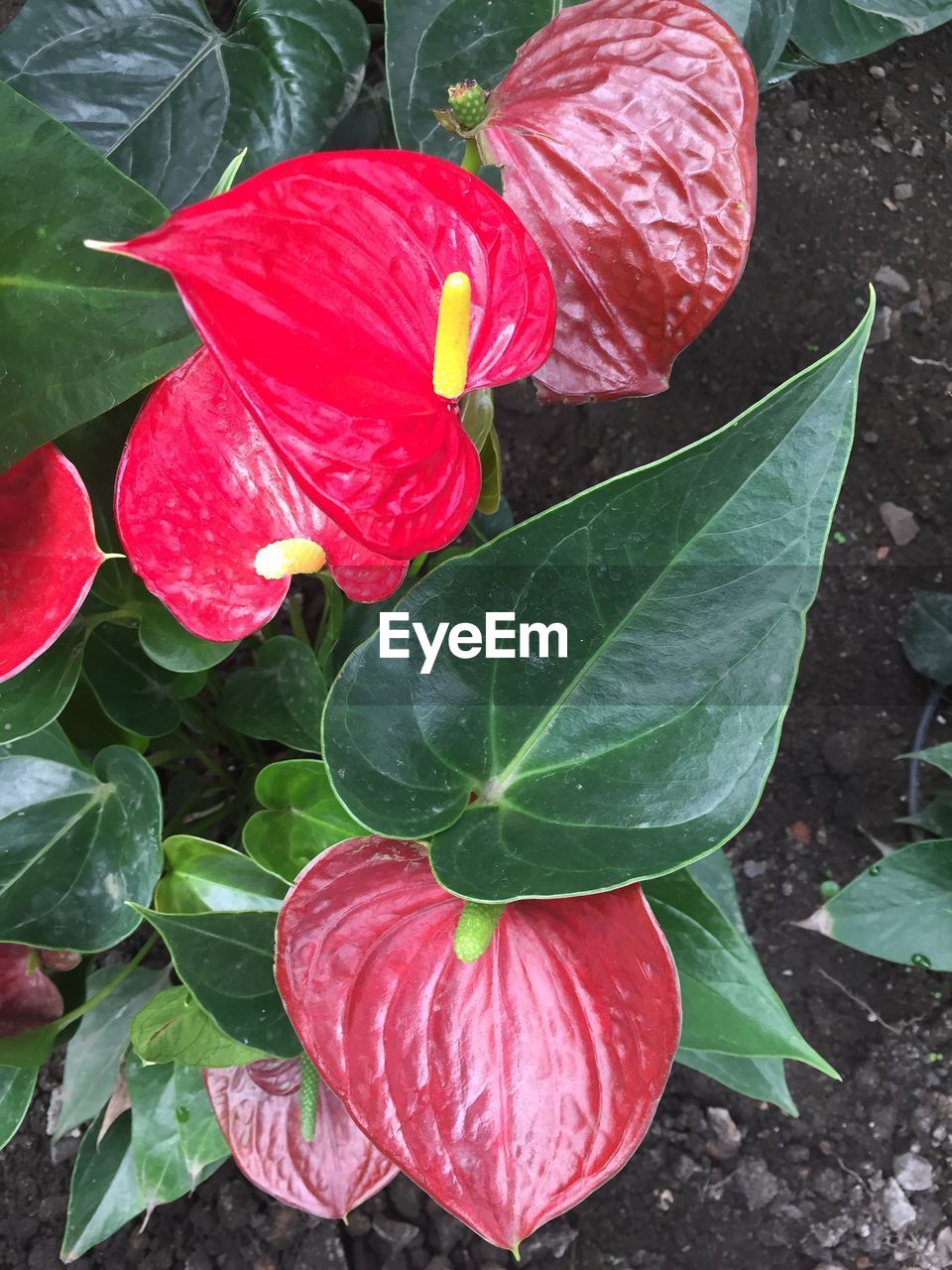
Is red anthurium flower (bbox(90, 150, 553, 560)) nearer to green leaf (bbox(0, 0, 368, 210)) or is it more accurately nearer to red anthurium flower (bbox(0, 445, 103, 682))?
red anthurium flower (bbox(0, 445, 103, 682))

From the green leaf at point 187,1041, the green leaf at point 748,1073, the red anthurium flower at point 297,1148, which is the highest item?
the green leaf at point 187,1041

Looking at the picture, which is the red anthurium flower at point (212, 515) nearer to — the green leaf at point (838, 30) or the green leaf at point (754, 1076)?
the green leaf at point (754, 1076)

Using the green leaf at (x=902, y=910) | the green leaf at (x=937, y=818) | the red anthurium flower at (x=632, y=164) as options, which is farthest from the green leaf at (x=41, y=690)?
the green leaf at (x=937, y=818)

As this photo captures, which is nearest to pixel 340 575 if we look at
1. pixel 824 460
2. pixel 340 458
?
pixel 340 458

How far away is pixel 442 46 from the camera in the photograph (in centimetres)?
69

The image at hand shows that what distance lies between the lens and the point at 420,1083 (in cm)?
53

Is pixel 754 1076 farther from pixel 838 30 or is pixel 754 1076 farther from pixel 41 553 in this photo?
pixel 838 30

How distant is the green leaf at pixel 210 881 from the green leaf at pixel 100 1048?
0.19 meters

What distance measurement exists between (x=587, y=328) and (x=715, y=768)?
0.91 ft

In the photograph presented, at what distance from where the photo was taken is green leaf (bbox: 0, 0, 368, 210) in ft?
2.54

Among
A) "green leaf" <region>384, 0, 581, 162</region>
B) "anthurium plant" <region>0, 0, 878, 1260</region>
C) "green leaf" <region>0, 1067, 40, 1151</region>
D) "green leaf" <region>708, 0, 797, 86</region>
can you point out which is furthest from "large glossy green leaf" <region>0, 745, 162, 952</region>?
"green leaf" <region>708, 0, 797, 86</region>

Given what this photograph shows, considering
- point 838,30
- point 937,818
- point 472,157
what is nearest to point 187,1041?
point 472,157

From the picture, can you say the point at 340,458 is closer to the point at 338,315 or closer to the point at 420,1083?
the point at 338,315

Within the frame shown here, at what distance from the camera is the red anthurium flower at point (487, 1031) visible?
52 centimetres
